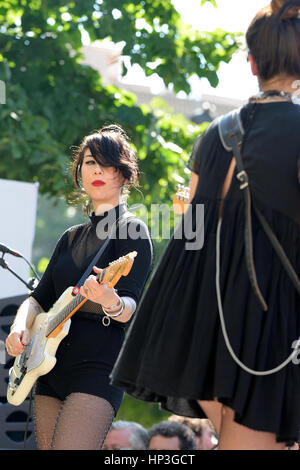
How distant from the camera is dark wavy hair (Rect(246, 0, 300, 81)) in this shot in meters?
2.61

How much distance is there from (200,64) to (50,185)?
198 centimetres

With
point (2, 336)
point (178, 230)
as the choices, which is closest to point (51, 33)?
point (2, 336)

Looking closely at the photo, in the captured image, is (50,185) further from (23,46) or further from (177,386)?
(177,386)

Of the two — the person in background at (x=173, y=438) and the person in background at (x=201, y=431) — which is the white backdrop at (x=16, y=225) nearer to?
the person in background at (x=173, y=438)

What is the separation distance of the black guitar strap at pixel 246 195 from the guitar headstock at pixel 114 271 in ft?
3.04

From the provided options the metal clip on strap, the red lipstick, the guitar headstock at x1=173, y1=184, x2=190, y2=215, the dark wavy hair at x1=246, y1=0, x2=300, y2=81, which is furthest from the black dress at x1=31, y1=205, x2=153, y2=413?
the dark wavy hair at x1=246, y1=0, x2=300, y2=81

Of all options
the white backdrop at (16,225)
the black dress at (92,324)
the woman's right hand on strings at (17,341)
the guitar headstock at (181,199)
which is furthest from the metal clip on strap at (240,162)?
the white backdrop at (16,225)

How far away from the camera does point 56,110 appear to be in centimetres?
841

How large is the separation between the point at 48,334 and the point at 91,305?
0.25 m

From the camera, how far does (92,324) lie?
12.1 feet

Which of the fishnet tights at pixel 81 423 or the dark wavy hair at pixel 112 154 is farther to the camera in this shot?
the dark wavy hair at pixel 112 154

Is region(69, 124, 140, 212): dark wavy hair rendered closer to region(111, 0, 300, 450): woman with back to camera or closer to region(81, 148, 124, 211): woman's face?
region(81, 148, 124, 211): woman's face

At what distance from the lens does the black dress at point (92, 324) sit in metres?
3.55

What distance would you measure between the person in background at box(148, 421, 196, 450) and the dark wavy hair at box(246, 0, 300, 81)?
359 centimetres
